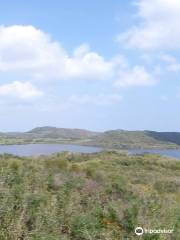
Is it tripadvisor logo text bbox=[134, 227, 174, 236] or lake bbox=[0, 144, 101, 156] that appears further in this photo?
lake bbox=[0, 144, 101, 156]

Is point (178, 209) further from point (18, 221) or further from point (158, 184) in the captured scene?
point (158, 184)

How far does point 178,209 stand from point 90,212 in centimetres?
207

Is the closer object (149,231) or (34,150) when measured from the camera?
(149,231)

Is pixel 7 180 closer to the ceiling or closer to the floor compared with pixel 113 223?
closer to the ceiling

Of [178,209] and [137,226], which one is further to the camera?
[178,209]

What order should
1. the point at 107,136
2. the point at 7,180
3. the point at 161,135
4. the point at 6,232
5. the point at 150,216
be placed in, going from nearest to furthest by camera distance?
the point at 6,232, the point at 150,216, the point at 7,180, the point at 107,136, the point at 161,135

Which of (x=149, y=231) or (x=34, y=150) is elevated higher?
(x=149, y=231)

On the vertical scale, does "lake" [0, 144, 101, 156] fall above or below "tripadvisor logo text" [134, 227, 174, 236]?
below

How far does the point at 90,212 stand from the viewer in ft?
24.5

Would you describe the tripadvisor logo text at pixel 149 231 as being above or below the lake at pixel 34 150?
above

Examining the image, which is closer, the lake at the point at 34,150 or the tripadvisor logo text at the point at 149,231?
the tripadvisor logo text at the point at 149,231

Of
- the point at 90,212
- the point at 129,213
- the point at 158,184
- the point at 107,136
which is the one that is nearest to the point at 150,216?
the point at 129,213

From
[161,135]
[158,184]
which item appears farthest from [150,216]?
[161,135]

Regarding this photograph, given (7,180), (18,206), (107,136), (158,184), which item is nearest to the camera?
(18,206)
